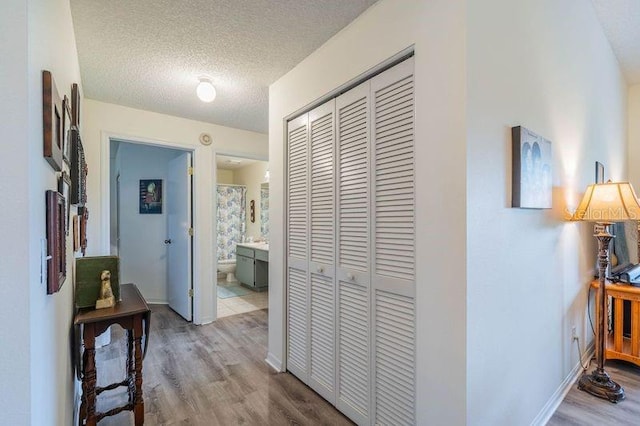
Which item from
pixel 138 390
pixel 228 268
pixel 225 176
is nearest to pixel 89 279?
pixel 138 390

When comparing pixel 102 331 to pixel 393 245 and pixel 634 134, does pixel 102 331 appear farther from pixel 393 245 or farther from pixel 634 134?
pixel 634 134

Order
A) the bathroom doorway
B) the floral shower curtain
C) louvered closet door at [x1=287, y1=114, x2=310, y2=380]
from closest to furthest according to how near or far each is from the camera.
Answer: louvered closet door at [x1=287, y1=114, x2=310, y2=380] < the bathroom doorway < the floral shower curtain

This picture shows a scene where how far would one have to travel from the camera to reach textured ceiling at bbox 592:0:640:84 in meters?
2.37

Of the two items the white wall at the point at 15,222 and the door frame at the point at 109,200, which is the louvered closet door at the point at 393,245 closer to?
the white wall at the point at 15,222

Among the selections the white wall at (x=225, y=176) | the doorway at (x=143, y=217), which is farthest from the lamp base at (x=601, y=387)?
the white wall at (x=225, y=176)

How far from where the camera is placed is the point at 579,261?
245cm

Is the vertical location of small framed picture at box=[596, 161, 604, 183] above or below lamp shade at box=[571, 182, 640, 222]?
above


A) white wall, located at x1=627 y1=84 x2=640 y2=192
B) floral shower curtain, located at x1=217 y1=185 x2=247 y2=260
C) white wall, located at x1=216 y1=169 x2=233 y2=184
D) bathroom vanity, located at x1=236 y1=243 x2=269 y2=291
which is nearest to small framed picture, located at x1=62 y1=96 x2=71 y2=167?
bathroom vanity, located at x1=236 y1=243 x2=269 y2=291

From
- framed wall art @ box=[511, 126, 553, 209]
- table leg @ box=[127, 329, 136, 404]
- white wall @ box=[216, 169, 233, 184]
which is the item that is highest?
white wall @ box=[216, 169, 233, 184]

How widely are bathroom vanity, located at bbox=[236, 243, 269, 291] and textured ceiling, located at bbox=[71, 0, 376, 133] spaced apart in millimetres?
2705

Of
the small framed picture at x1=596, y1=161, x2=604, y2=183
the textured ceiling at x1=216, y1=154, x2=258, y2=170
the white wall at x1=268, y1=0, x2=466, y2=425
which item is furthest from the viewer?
the textured ceiling at x1=216, y1=154, x2=258, y2=170

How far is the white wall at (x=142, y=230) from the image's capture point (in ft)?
14.8

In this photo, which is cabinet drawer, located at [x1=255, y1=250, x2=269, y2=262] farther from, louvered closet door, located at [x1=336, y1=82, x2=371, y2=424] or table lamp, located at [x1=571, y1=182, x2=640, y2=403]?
table lamp, located at [x1=571, y1=182, x2=640, y2=403]

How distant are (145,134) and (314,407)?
308 cm
